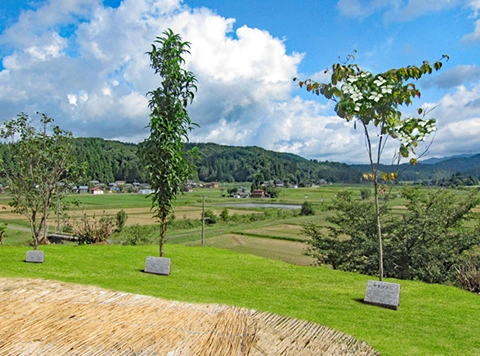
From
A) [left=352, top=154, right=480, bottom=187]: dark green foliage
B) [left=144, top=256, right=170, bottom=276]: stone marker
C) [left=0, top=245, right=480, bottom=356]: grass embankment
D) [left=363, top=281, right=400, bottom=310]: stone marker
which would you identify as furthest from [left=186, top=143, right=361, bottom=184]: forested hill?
[left=363, top=281, right=400, bottom=310]: stone marker

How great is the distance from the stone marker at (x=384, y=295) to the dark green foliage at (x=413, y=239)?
754 cm

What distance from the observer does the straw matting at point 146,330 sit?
390cm

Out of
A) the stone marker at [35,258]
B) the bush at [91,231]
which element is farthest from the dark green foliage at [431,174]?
the bush at [91,231]

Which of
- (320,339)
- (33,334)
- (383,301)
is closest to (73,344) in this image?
(33,334)

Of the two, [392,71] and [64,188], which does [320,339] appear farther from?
[64,188]

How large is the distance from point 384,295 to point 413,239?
27.2 feet

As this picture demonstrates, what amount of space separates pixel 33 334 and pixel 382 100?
564cm

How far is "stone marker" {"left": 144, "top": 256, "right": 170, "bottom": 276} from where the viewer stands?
9.82m

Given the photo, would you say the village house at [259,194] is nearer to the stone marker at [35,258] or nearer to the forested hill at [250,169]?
the forested hill at [250,169]

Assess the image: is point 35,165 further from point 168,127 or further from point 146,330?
point 146,330

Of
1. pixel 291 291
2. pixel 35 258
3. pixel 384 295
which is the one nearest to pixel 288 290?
pixel 291 291

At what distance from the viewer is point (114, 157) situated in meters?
67.5

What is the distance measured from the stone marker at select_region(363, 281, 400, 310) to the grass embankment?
162 millimetres

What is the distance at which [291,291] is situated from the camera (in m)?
8.37
